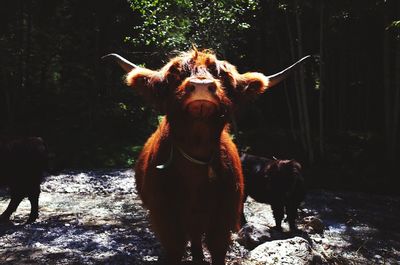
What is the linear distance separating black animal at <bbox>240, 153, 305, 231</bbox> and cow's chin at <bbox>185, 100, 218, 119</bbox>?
5.25 meters

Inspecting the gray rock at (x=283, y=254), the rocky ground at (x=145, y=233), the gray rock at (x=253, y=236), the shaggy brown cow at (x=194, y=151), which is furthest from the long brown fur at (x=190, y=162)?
the gray rock at (x=253, y=236)

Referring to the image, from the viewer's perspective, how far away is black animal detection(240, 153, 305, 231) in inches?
295

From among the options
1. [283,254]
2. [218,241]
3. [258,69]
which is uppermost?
[258,69]

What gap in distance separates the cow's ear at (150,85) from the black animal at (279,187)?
5.06 m

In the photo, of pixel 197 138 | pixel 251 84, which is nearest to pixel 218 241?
pixel 197 138

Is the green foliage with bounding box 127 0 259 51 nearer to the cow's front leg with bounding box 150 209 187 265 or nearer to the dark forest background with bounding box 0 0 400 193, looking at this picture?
the dark forest background with bounding box 0 0 400 193

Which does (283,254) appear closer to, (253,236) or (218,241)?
(253,236)

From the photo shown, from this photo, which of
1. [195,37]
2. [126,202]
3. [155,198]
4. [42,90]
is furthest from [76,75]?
[155,198]

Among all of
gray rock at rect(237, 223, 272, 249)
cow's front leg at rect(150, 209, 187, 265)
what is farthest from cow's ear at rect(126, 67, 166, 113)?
gray rock at rect(237, 223, 272, 249)

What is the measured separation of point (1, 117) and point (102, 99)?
604 centimetres

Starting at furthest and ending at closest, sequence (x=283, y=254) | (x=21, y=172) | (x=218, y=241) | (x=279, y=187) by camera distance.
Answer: (x=21, y=172) → (x=279, y=187) → (x=283, y=254) → (x=218, y=241)

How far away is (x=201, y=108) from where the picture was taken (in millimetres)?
2451

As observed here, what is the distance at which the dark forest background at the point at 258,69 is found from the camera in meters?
15.7

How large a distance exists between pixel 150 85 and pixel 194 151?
495mm
